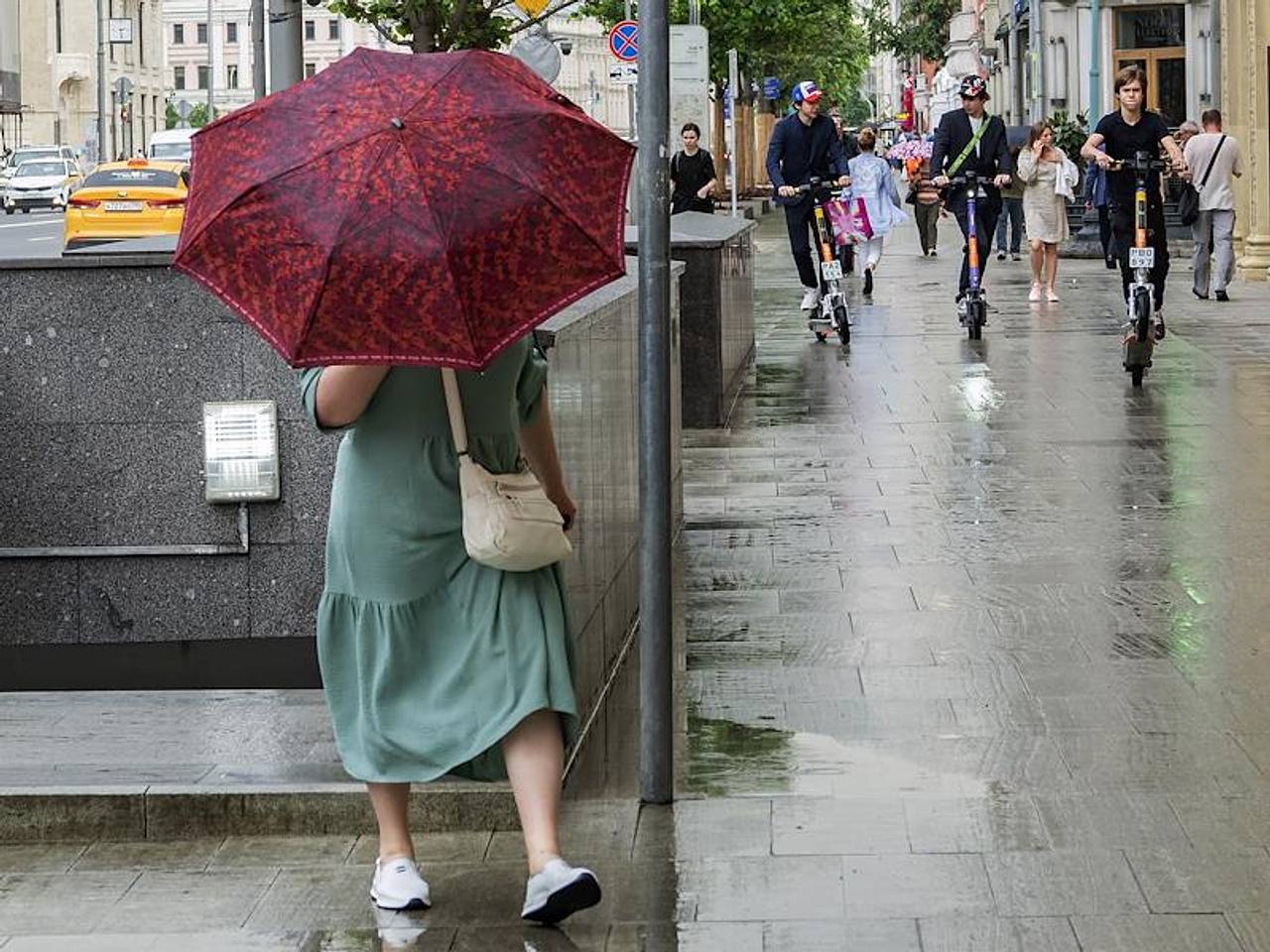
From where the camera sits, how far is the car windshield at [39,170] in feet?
227

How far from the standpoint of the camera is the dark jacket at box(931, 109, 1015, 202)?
19.3 metres

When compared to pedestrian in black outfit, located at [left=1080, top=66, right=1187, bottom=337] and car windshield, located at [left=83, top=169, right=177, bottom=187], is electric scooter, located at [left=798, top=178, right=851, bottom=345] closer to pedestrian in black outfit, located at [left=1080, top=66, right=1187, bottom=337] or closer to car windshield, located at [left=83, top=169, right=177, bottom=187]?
pedestrian in black outfit, located at [left=1080, top=66, right=1187, bottom=337]

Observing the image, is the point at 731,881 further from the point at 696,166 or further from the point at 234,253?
the point at 696,166

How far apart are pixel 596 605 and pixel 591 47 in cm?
15381

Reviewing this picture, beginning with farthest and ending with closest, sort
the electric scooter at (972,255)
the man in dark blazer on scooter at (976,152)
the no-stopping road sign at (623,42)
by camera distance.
Answer: the no-stopping road sign at (623,42), the man in dark blazer on scooter at (976,152), the electric scooter at (972,255)

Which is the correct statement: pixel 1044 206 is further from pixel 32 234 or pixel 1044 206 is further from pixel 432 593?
pixel 32 234

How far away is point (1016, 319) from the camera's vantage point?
2112 cm

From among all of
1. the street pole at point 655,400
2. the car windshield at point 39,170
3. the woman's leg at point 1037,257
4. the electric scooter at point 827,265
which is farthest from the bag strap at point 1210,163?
the car windshield at point 39,170

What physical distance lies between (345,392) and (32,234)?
44.4 metres

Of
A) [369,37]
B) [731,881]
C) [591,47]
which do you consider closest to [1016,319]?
[731,881]

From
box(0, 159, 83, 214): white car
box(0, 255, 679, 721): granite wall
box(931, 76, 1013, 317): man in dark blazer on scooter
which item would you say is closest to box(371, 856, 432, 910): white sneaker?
box(0, 255, 679, 721): granite wall

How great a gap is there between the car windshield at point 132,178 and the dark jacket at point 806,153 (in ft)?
66.9

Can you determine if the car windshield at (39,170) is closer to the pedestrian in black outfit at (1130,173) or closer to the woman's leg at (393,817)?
the pedestrian in black outfit at (1130,173)

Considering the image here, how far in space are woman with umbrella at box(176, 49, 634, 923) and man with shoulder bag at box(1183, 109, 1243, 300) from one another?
18.7 m
